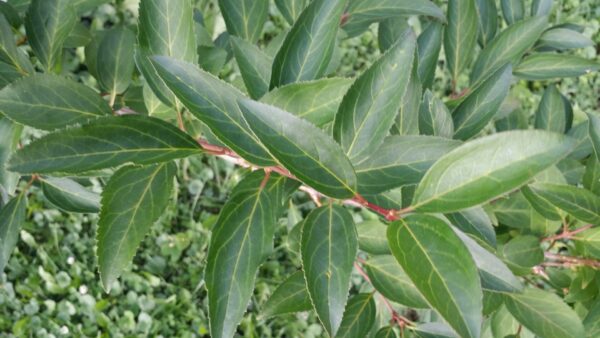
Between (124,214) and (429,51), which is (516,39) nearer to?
(429,51)

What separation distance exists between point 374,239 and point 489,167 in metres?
0.51

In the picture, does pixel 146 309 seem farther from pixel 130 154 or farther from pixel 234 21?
pixel 130 154

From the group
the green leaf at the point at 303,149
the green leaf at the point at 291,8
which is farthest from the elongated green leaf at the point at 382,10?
the green leaf at the point at 303,149

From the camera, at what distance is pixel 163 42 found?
87cm

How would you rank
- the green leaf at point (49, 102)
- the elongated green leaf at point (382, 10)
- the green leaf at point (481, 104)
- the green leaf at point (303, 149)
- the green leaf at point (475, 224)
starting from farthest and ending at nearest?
the elongated green leaf at point (382, 10) < the green leaf at point (481, 104) < the green leaf at point (475, 224) < the green leaf at point (49, 102) < the green leaf at point (303, 149)

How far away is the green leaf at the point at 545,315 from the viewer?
1170 mm

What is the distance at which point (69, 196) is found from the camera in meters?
1.18

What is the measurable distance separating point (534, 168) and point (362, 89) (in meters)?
0.21

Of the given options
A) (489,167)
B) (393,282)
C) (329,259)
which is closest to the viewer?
(489,167)

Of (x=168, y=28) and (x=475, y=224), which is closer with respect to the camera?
(x=168, y=28)

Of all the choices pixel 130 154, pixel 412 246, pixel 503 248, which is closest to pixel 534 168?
pixel 412 246

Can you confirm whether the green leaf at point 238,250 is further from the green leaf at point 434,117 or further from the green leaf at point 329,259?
the green leaf at point 434,117

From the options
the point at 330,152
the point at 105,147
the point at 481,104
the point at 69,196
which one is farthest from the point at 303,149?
the point at 69,196

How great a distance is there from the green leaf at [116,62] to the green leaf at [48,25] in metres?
0.11
